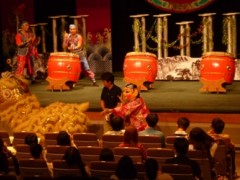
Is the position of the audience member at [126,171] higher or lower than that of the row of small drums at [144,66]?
lower

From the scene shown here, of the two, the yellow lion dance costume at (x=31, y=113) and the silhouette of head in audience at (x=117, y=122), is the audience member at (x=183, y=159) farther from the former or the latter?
the yellow lion dance costume at (x=31, y=113)

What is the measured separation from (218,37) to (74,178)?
8.61 meters

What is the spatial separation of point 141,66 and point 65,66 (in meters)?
1.35

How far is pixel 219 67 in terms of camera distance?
1169cm

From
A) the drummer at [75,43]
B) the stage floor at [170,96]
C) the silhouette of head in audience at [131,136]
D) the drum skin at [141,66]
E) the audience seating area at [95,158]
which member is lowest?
the stage floor at [170,96]

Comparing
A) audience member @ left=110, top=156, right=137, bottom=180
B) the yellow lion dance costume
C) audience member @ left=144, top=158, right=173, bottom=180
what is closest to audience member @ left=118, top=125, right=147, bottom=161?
audience member @ left=144, top=158, right=173, bottom=180

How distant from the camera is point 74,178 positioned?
19.4ft

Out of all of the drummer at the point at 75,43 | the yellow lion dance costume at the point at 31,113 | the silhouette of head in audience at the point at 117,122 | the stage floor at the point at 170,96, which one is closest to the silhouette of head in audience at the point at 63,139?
the silhouette of head in audience at the point at 117,122

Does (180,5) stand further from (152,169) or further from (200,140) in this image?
(152,169)

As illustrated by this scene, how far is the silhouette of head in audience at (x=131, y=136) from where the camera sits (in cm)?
696

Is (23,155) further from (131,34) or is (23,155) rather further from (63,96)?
(131,34)

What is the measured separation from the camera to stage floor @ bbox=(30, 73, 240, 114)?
10.3 m

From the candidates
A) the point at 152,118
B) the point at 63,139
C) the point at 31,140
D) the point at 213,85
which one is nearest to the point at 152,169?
the point at 63,139

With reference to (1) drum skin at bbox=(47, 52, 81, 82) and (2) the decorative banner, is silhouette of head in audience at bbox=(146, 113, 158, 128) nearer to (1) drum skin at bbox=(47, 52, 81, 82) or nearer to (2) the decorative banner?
(1) drum skin at bbox=(47, 52, 81, 82)
